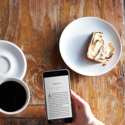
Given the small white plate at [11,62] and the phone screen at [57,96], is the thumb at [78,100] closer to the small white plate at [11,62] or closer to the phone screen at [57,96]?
the phone screen at [57,96]

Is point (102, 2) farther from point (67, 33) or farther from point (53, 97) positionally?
point (53, 97)

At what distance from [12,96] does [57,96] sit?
0.68 ft

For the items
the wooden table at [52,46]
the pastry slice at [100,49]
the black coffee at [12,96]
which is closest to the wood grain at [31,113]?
the wooden table at [52,46]

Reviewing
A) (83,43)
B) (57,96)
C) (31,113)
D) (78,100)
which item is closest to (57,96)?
(57,96)

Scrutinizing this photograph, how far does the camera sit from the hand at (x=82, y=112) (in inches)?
26.7

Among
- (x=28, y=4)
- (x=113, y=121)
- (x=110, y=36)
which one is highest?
(x=28, y=4)

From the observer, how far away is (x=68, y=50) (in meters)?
0.78

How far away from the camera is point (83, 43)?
2.63 feet

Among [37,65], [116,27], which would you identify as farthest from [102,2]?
[37,65]

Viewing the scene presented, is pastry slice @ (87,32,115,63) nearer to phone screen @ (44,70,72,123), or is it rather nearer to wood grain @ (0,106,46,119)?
phone screen @ (44,70,72,123)

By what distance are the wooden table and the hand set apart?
104mm

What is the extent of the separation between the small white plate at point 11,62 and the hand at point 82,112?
0.30 meters

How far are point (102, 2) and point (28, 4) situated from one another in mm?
423

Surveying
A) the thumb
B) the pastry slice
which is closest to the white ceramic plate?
the pastry slice
